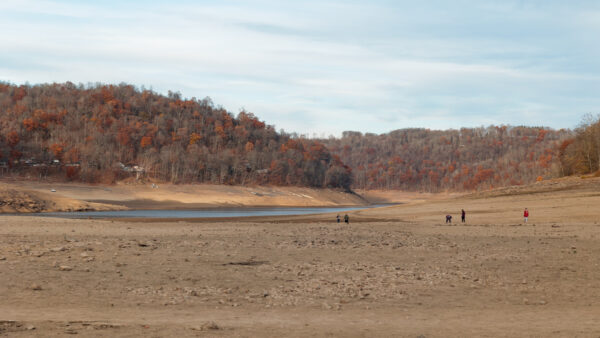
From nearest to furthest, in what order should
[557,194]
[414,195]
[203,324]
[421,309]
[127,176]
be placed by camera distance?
[203,324]
[421,309]
[557,194]
[127,176]
[414,195]

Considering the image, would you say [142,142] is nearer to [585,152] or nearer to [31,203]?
[31,203]

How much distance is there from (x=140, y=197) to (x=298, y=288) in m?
83.9

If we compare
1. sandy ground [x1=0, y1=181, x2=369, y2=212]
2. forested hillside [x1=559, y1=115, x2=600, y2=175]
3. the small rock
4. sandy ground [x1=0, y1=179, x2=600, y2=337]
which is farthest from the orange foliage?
the small rock

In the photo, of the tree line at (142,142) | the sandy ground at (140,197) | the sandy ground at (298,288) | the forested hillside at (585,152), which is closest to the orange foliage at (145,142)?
the tree line at (142,142)

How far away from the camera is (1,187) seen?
63469 mm

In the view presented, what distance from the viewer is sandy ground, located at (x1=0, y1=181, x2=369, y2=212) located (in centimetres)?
6425

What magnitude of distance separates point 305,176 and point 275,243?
411ft

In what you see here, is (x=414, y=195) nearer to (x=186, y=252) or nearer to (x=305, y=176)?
(x=305, y=176)

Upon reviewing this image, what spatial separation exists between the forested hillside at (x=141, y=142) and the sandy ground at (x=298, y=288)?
104147 millimetres

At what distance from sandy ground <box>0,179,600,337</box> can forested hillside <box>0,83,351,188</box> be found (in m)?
104

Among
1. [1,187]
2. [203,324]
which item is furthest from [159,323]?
[1,187]

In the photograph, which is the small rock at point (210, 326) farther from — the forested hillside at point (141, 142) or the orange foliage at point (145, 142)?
the orange foliage at point (145, 142)

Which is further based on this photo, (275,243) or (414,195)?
(414,195)

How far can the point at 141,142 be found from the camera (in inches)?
5595
